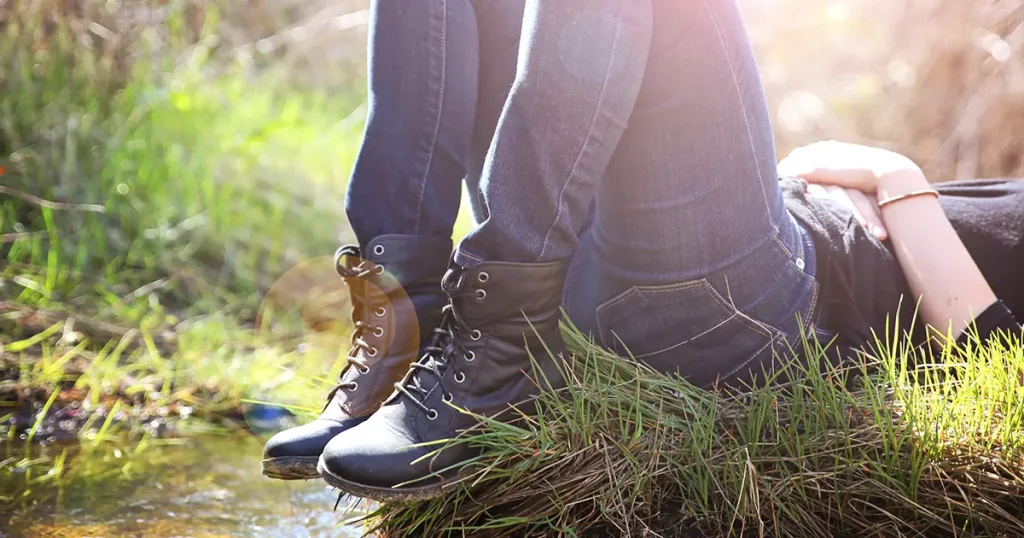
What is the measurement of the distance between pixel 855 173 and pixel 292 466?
1.09m

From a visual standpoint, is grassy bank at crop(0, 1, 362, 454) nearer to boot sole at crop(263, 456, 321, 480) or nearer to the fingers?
boot sole at crop(263, 456, 321, 480)

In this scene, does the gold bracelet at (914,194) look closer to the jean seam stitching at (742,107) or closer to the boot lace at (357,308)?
the jean seam stitching at (742,107)

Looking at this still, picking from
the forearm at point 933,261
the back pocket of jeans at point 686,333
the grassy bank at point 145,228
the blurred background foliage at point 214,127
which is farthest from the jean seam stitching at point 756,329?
the blurred background foliage at point 214,127

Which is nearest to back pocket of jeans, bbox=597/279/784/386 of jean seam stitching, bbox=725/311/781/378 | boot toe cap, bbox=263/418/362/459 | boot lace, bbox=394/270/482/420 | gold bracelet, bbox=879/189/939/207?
jean seam stitching, bbox=725/311/781/378

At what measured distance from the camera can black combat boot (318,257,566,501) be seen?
1.15 meters

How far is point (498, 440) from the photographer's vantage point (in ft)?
4.03

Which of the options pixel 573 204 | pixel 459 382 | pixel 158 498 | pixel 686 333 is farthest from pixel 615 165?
pixel 158 498

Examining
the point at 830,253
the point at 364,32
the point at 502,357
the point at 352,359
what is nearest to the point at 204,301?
the point at 352,359

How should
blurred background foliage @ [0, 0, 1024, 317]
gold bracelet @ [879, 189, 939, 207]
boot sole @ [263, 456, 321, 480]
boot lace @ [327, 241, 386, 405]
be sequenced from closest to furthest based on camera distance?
boot sole @ [263, 456, 321, 480] → boot lace @ [327, 241, 386, 405] → gold bracelet @ [879, 189, 939, 207] → blurred background foliage @ [0, 0, 1024, 317]

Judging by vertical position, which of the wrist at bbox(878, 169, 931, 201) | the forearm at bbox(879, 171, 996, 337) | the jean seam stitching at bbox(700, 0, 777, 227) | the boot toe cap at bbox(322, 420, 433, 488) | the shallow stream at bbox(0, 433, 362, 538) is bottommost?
the shallow stream at bbox(0, 433, 362, 538)

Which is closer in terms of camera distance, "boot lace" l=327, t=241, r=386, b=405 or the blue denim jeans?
the blue denim jeans

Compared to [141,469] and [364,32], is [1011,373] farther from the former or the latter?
[364,32]

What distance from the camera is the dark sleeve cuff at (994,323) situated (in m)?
1.40

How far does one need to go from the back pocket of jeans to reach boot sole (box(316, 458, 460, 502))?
14.5 inches
